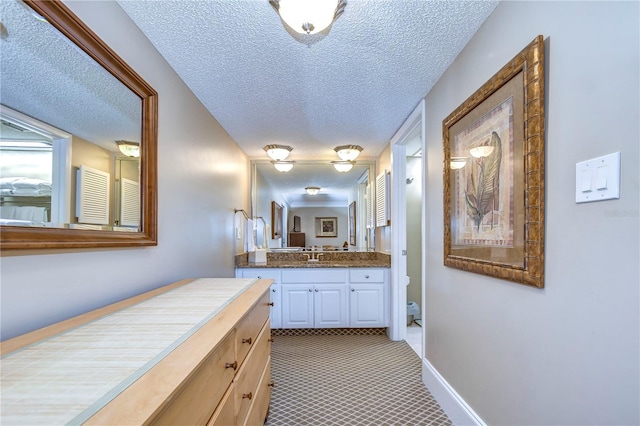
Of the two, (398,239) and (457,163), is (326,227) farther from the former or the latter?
(457,163)

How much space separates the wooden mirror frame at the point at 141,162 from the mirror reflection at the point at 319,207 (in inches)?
94.0

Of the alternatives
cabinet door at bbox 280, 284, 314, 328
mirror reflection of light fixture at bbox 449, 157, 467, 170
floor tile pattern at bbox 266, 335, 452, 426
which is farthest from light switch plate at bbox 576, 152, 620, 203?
cabinet door at bbox 280, 284, 314, 328

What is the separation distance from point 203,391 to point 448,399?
164 cm

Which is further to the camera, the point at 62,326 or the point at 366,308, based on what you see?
the point at 366,308

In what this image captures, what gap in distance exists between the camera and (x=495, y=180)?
4.59 feet

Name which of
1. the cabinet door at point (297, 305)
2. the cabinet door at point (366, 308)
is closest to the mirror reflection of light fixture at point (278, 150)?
the cabinet door at point (297, 305)

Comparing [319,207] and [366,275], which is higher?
[319,207]

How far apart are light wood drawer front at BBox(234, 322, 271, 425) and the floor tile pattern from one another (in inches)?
20.0

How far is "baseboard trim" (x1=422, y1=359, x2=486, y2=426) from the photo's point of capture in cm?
163

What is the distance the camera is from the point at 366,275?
3.48 metres

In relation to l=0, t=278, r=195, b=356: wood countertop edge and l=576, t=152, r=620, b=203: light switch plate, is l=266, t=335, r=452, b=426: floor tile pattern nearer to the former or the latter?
l=0, t=278, r=195, b=356: wood countertop edge

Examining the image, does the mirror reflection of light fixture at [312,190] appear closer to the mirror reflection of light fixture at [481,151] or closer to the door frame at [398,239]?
the door frame at [398,239]

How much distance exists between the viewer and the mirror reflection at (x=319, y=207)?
4008 mm

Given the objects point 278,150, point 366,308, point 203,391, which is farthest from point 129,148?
point 366,308
